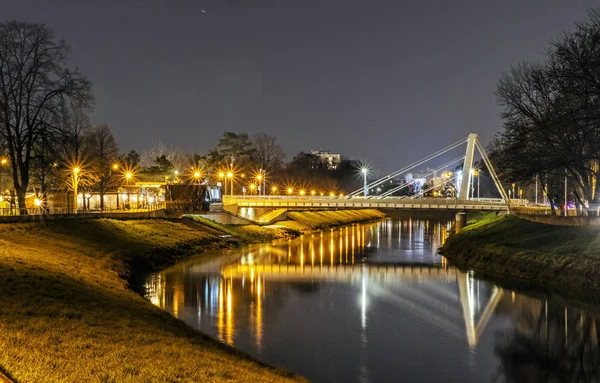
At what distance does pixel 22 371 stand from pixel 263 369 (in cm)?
729

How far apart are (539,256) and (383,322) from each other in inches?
759

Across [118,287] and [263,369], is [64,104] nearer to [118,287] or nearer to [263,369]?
[118,287]

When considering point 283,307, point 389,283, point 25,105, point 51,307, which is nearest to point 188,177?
point 25,105

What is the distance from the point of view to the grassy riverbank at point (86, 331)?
1381 cm

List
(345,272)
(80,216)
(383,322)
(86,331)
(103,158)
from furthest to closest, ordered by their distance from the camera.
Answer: (103,158) → (80,216) → (345,272) → (383,322) → (86,331)

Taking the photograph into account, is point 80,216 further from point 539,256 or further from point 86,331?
point 539,256

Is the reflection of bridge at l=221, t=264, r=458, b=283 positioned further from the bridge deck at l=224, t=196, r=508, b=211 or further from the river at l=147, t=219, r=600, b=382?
the bridge deck at l=224, t=196, r=508, b=211

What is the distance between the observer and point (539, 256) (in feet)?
139

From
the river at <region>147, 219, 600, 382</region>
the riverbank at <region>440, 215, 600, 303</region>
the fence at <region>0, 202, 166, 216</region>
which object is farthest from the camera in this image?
the fence at <region>0, 202, 166, 216</region>

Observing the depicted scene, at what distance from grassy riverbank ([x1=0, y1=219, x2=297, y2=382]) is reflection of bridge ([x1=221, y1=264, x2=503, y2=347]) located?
1071 centimetres

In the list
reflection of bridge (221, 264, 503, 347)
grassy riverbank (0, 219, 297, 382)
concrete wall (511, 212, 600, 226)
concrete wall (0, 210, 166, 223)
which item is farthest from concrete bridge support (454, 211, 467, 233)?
grassy riverbank (0, 219, 297, 382)

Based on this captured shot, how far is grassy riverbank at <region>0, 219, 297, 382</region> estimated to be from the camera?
1381 centimetres

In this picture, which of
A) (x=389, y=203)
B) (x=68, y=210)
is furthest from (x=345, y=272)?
(x=389, y=203)

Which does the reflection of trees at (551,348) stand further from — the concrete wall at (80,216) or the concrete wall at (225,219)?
the concrete wall at (225,219)
